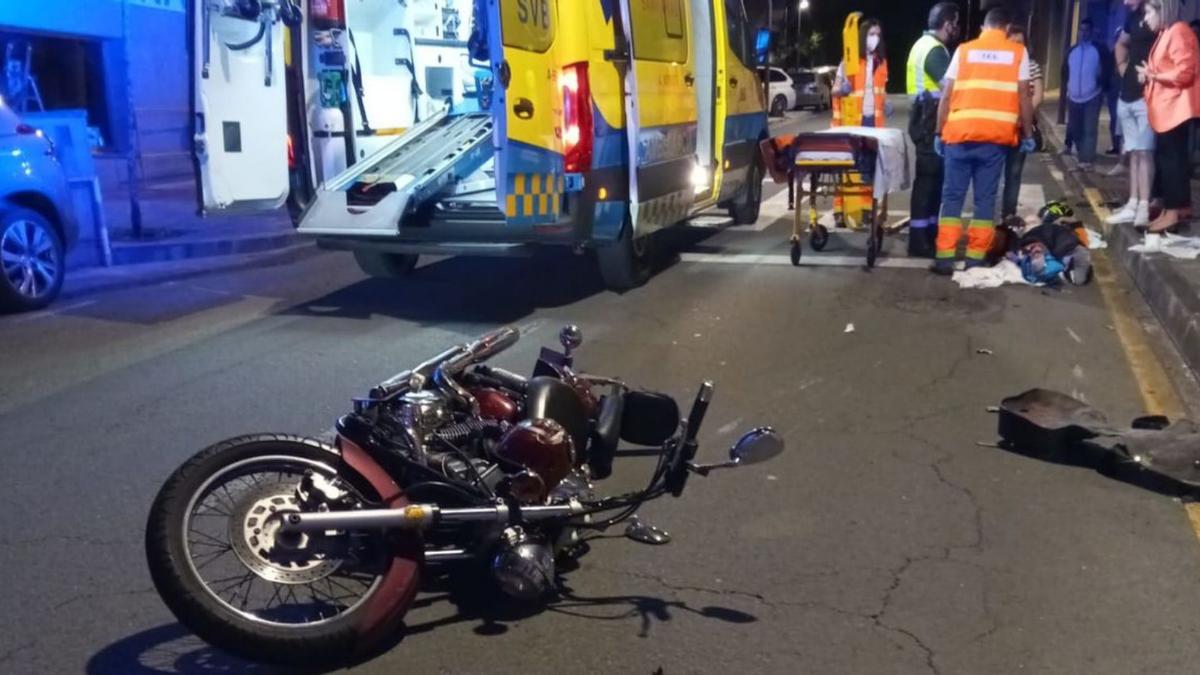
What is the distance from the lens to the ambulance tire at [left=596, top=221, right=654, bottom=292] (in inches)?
346

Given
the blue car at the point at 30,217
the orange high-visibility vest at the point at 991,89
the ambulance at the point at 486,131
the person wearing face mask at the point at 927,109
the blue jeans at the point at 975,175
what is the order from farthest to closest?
the person wearing face mask at the point at 927,109 < the blue jeans at the point at 975,175 < the orange high-visibility vest at the point at 991,89 < the blue car at the point at 30,217 < the ambulance at the point at 486,131

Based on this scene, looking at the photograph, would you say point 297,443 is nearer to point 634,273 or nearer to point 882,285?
point 634,273

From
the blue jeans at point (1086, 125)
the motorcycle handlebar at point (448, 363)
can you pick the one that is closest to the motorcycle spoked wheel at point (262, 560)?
the motorcycle handlebar at point (448, 363)

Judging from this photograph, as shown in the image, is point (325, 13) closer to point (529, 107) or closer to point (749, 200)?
point (529, 107)

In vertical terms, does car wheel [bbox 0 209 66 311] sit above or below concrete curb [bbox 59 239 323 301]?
above

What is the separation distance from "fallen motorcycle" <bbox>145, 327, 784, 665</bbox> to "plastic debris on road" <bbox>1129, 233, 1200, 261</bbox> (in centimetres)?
665

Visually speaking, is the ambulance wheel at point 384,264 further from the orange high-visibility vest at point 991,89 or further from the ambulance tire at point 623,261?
the orange high-visibility vest at point 991,89

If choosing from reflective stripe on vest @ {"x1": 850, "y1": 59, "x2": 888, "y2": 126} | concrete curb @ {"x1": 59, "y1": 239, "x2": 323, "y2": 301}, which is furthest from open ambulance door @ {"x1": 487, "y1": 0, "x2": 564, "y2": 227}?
reflective stripe on vest @ {"x1": 850, "y1": 59, "x2": 888, "y2": 126}

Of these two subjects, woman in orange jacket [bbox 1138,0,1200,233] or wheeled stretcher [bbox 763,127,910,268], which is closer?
woman in orange jacket [bbox 1138,0,1200,233]

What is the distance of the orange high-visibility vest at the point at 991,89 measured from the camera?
29.6 feet

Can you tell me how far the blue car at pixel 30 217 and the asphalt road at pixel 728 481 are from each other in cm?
28

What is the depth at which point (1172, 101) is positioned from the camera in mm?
9523

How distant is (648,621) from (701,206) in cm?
687

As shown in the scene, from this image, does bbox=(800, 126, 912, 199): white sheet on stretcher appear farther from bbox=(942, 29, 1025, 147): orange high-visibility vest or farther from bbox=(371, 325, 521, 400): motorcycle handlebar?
bbox=(371, 325, 521, 400): motorcycle handlebar
